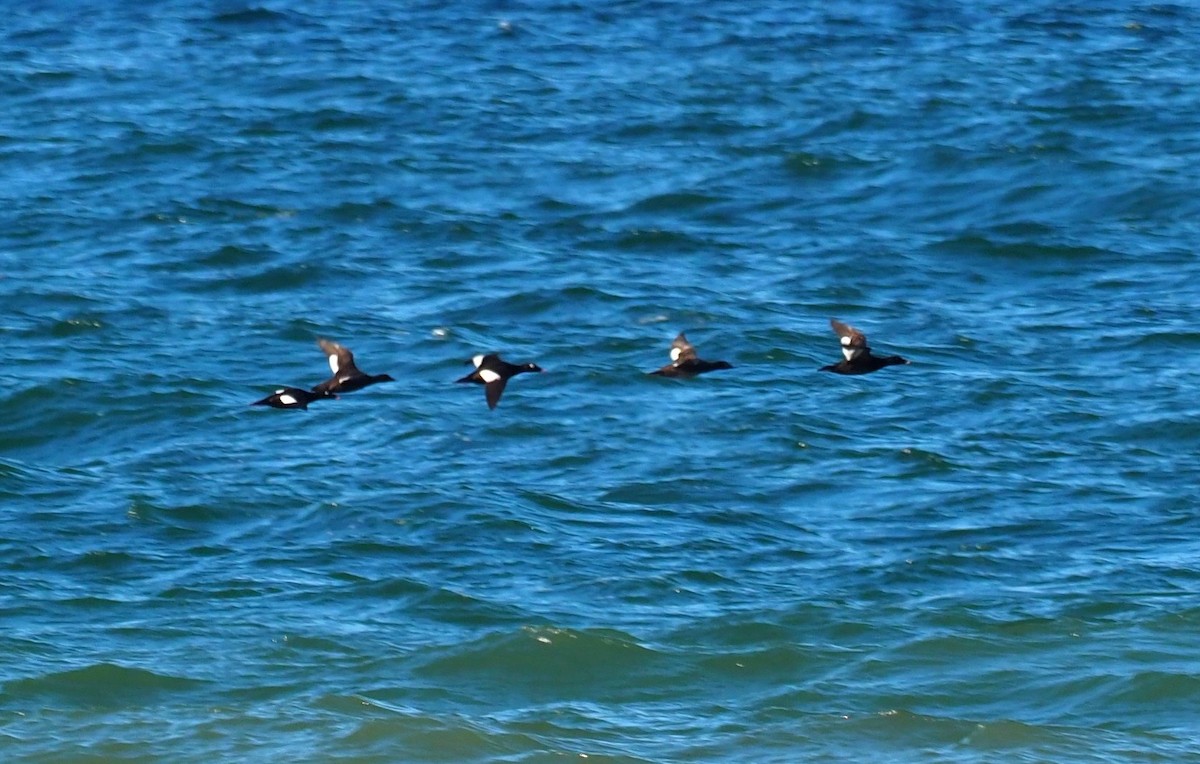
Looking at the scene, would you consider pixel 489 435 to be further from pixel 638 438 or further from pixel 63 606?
pixel 63 606

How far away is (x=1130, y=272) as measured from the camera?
23453 millimetres

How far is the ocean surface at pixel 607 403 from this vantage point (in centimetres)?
1543

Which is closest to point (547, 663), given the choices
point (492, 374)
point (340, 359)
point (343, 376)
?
point (492, 374)

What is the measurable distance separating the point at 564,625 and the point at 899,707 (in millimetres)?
2571

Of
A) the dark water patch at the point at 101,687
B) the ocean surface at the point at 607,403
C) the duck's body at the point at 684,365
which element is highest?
the duck's body at the point at 684,365

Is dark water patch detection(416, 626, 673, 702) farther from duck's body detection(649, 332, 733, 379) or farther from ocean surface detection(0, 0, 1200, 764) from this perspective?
duck's body detection(649, 332, 733, 379)

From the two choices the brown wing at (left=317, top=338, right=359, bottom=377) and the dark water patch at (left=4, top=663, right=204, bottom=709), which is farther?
the brown wing at (left=317, top=338, right=359, bottom=377)

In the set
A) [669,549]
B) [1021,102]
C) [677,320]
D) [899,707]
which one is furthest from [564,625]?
[1021,102]

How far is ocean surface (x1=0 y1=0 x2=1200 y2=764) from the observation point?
15.4m

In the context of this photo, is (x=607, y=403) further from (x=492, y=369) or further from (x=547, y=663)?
(x=547, y=663)

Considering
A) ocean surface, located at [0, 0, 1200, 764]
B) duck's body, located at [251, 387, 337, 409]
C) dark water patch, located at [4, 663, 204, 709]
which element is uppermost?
duck's body, located at [251, 387, 337, 409]

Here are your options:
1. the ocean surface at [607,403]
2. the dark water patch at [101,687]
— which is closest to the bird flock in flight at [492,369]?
the ocean surface at [607,403]

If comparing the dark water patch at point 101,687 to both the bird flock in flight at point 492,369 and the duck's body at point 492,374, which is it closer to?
the bird flock in flight at point 492,369

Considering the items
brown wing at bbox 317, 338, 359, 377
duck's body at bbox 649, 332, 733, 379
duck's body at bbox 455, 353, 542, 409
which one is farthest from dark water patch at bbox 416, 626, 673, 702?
brown wing at bbox 317, 338, 359, 377
